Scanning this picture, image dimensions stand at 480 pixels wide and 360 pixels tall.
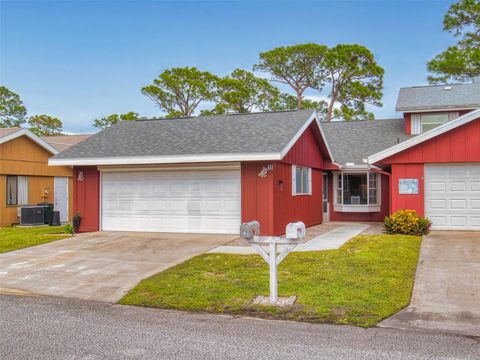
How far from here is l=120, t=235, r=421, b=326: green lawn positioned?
6.01 meters

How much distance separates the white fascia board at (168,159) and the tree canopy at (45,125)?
37.5 metres

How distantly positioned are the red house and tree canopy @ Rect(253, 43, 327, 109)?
1745 centimetres

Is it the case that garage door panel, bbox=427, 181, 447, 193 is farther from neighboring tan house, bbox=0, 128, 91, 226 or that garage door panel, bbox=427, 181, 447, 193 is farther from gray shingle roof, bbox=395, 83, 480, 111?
neighboring tan house, bbox=0, 128, 91, 226

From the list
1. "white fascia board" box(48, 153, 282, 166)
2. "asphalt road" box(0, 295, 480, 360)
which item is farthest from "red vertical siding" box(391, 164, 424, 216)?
"asphalt road" box(0, 295, 480, 360)

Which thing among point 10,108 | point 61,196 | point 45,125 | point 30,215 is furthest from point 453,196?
point 45,125

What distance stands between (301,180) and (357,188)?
4.24 m

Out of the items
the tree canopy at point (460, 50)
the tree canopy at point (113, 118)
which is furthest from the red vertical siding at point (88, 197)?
the tree canopy at point (460, 50)

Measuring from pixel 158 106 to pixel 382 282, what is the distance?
95.2 ft

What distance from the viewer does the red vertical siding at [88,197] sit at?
14422 mm

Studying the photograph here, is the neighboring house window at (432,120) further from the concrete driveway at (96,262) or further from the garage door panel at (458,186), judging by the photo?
the concrete driveway at (96,262)

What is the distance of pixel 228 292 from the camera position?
22.6ft

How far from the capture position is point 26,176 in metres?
19.1

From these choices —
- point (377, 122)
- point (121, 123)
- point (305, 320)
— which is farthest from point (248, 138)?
point (377, 122)

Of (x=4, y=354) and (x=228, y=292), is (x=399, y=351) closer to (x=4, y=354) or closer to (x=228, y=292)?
(x=228, y=292)
